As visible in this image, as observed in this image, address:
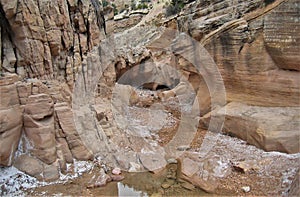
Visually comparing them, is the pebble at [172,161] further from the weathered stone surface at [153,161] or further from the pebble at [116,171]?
the pebble at [116,171]

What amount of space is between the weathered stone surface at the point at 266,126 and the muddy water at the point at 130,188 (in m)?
2.69

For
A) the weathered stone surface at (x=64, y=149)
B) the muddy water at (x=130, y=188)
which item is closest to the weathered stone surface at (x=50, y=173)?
the muddy water at (x=130, y=188)

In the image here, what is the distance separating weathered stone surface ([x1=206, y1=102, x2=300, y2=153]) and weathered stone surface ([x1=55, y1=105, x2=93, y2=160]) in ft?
15.9

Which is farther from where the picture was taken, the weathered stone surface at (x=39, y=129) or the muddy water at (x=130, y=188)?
the weathered stone surface at (x=39, y=129)

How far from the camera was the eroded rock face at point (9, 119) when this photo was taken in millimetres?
6676

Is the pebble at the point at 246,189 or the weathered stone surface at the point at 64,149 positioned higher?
the weathered stone surface at the point at 64,149

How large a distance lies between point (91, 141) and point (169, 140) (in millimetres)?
3062

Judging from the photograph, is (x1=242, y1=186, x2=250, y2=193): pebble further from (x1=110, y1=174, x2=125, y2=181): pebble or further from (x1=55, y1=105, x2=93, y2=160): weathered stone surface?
(x1=55, y1=105, x2=93, y2=160): weathered stone surface

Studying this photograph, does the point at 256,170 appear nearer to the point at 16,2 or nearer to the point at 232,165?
the point at 232,165

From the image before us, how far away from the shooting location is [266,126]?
26.9 ft

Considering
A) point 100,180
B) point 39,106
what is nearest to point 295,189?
point 100,180

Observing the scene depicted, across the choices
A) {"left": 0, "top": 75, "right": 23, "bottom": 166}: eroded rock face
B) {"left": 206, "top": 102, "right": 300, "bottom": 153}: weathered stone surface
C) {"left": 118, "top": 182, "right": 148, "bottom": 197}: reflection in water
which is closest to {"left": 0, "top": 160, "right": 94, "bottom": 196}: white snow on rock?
{"left": 0, "top": 75, "right": 23, "bottom": 166}: eroded rock face

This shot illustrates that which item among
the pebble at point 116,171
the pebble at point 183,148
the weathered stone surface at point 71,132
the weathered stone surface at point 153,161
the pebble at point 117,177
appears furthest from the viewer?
the pebble at point 183,148

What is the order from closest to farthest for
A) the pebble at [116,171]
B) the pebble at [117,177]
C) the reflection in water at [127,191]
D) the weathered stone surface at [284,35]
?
the reflection in water at [127,191]
the pebble at [117,177]
the pebble at [116,171]
the weathered stone surface at [284,35]
